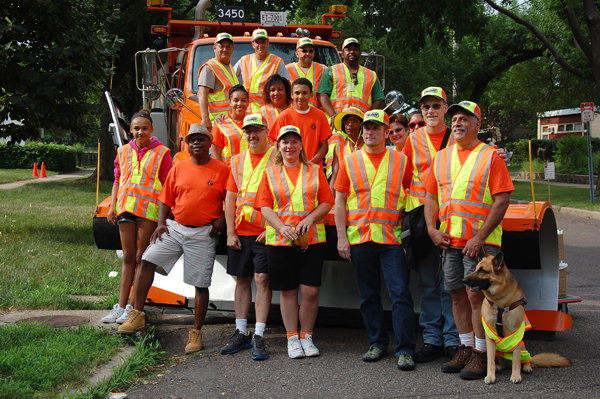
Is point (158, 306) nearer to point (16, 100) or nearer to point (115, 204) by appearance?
point (115, 204)

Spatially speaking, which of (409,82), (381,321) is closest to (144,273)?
(381,321)

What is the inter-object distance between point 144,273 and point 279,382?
1.68 m

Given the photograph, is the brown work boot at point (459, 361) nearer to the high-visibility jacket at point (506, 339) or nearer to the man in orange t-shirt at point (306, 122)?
the high-visibility jacket at point (506, 339)

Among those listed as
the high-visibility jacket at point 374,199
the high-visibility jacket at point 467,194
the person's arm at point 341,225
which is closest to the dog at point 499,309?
the high-visibility jacket at point 467,194

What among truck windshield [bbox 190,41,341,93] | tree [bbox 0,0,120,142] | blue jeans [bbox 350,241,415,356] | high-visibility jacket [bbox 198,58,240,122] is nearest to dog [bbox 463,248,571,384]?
blue jeans [bbox 350,241,415,356]

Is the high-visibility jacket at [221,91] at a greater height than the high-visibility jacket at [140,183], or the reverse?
the high-visibility jacket at [221,91]

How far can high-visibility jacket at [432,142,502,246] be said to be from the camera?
4.64 meters

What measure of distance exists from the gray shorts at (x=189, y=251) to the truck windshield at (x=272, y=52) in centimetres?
279

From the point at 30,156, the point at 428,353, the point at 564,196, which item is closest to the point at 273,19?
the point at 428,353

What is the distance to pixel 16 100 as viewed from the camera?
416 inches

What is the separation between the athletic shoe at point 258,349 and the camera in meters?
5.14

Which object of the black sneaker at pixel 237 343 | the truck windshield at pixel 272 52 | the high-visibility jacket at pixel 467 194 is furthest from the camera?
the truck windshield at pixel 272 52

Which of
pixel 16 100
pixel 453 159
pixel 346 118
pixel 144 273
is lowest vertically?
pixel 144 273

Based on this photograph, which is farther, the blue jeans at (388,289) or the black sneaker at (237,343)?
the black sneaker at (237,343)
